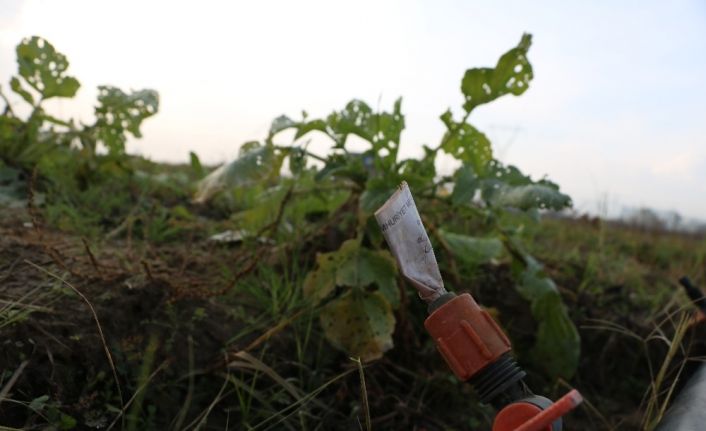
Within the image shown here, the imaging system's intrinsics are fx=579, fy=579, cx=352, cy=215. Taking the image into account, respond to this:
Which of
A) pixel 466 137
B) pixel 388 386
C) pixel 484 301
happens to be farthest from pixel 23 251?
pixel 484 301

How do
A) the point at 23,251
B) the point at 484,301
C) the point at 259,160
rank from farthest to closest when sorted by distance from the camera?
1. the point at 484,301
2. the point at 259,160
3. the point at 23,251

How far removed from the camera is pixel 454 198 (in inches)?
63.0

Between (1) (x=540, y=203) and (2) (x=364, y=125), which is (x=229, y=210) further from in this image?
(1) (x=540, y=203)

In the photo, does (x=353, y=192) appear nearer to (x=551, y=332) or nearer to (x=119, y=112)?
(x=551, y=332)

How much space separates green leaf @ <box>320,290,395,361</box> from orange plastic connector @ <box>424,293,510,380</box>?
0.57m

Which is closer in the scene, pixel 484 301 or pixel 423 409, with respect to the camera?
pixel 423 409

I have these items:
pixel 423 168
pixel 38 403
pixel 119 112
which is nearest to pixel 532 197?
pixel 423 168

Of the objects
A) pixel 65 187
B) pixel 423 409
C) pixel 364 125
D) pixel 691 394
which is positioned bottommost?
pixel 423 409

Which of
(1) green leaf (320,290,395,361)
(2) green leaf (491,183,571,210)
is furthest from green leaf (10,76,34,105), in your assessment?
(2) green leaf (491,183,571,210)

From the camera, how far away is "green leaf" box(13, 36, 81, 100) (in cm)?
215

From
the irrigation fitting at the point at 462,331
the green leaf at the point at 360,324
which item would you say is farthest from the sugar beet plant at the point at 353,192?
the irrigation fitting at the point at 462,331

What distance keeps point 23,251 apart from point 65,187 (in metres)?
0.93

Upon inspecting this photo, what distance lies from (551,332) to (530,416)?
3.39 feet

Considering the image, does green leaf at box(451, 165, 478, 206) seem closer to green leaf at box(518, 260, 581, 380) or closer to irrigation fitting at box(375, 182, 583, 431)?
green leaf at box(518, 260, 581, 380)
